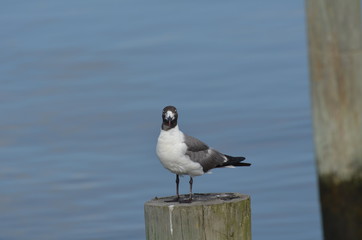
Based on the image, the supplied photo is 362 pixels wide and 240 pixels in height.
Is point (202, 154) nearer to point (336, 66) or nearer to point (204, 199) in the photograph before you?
point (204, 199)

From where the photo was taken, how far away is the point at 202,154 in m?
8.86

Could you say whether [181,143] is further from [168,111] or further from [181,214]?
[181,214]

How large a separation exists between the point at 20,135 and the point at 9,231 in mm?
4091

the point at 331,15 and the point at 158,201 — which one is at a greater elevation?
the point at 331,15

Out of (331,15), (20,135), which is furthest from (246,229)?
(20,135)

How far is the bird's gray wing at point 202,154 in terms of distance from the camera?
8.70m

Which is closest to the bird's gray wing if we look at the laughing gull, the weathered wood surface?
the laughing gull

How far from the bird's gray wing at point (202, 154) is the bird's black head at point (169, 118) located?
0.54ft

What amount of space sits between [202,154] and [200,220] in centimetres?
130

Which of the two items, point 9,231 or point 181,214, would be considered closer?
point 181,214

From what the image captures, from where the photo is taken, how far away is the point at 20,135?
61.8 feet

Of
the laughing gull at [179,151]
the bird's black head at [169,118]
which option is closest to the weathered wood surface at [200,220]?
the laughing gull at [179,151]

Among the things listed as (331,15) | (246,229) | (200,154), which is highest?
(331,15)

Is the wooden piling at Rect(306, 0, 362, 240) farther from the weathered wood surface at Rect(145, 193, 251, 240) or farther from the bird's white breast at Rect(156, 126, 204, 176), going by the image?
the bird's white breast at Rect(156, 126, 204, 176)
